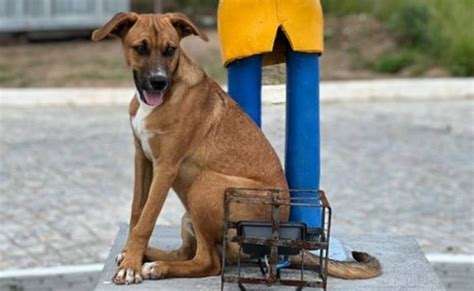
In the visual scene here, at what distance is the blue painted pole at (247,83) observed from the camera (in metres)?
5.09

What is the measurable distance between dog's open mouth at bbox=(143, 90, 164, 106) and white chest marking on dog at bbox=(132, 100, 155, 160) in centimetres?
6

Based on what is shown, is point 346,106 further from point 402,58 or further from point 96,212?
point 96,212

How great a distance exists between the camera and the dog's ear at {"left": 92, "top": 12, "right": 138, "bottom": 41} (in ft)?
14.5

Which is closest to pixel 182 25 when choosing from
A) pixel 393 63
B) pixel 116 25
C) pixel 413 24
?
pixel 116 25

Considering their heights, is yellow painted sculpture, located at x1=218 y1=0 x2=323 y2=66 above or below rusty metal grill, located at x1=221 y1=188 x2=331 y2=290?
above

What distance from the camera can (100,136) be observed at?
11812 mm

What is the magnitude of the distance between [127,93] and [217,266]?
969cm

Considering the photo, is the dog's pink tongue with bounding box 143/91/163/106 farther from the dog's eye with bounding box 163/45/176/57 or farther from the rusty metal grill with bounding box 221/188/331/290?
the rusty metal grill with bounding box 221/188/331/290

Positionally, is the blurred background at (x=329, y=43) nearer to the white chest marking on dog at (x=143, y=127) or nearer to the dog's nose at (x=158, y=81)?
the white chest marking on dog at (x=143, y=127)

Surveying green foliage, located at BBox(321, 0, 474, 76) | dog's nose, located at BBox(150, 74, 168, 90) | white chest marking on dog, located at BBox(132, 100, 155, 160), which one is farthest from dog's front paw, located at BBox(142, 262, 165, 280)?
green foliage, located at BBox(321, 0, 474, 76)

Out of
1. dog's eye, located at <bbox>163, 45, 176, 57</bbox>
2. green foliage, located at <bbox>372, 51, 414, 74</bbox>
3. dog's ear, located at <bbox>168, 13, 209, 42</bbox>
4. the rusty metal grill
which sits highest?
dog's ear, located at <bbox>168, 13, 209, 42</bbox>

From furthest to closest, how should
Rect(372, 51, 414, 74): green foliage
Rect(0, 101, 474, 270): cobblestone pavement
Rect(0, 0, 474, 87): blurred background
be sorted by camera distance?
Rect(372, 51, 414, 74): green foliage → Rect(0, 0, 474, 87): blurred background → Rect(0, 101, 474, 270): cobblestone pavement

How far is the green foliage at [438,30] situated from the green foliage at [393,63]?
0.02 metres

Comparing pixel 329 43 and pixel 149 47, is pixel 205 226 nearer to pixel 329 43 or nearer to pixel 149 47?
pixel 149 47
